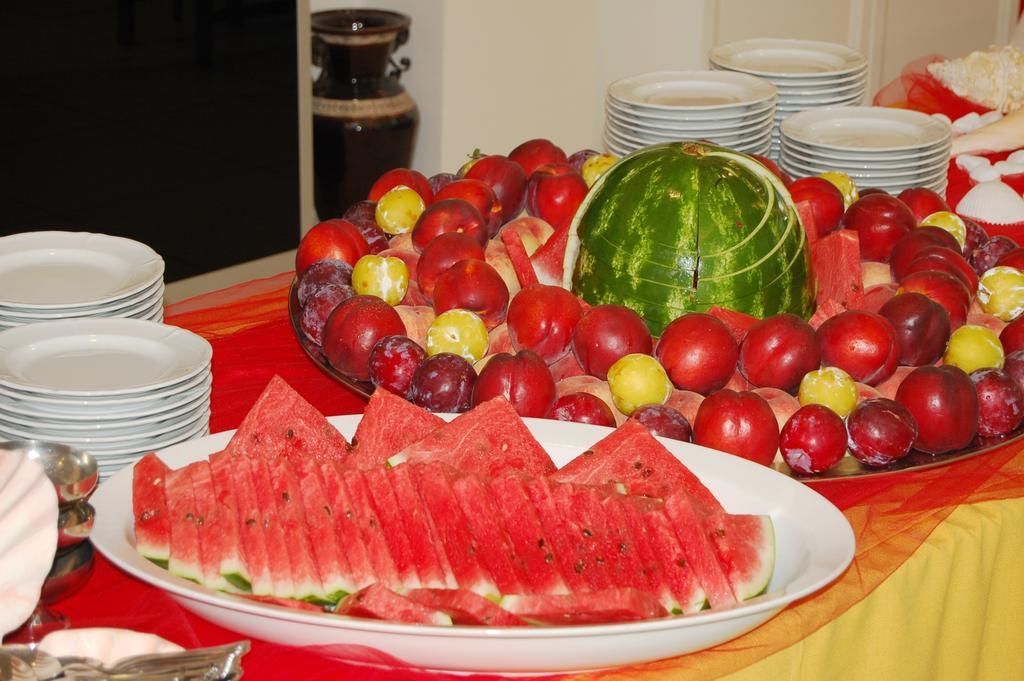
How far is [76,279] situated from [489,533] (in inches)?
33.6

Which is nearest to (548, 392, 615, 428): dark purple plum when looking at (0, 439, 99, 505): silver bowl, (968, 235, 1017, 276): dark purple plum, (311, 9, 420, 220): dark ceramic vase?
(0, 439, 99, 505): silver bowl

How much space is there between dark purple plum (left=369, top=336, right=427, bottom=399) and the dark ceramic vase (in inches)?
126

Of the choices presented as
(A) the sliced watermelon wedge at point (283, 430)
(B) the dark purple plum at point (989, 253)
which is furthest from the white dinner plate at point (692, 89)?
(A) the sliced watermelon wedge at point (283, 430)

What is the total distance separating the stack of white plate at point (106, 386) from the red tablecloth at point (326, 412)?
144 millimetres

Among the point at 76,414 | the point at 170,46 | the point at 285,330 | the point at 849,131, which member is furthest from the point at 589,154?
the point at 170,46

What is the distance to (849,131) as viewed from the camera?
2668 millimetres

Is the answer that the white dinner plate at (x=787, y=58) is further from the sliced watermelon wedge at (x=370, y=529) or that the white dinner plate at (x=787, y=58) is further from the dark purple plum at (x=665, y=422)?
the sliced watermelon wedge at (x=370, y=529)

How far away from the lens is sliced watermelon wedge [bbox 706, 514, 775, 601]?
4.09 feet

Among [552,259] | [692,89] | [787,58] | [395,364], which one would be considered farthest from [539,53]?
[395,364]

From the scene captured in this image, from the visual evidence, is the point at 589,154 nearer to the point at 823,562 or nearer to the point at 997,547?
the point at 997,547

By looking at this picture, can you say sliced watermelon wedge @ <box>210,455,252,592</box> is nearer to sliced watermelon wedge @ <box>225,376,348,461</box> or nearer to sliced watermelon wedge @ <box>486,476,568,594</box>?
sliced watermelon wedge @ <box>225,376,348,461</box>

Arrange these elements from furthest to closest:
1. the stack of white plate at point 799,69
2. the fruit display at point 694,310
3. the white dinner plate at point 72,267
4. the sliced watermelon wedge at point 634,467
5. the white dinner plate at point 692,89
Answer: the stack of white plate at point 799,69 < the white dinner plate at point 692,89 < the white dinner plate at point 72,267 < the fruit display at point 694,310 < the sliced watermelon wedge at point 634,467

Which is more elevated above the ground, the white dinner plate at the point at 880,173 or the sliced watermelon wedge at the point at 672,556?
the white dinner plate at the point at 880,173

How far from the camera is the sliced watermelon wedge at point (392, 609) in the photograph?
3.72ft
